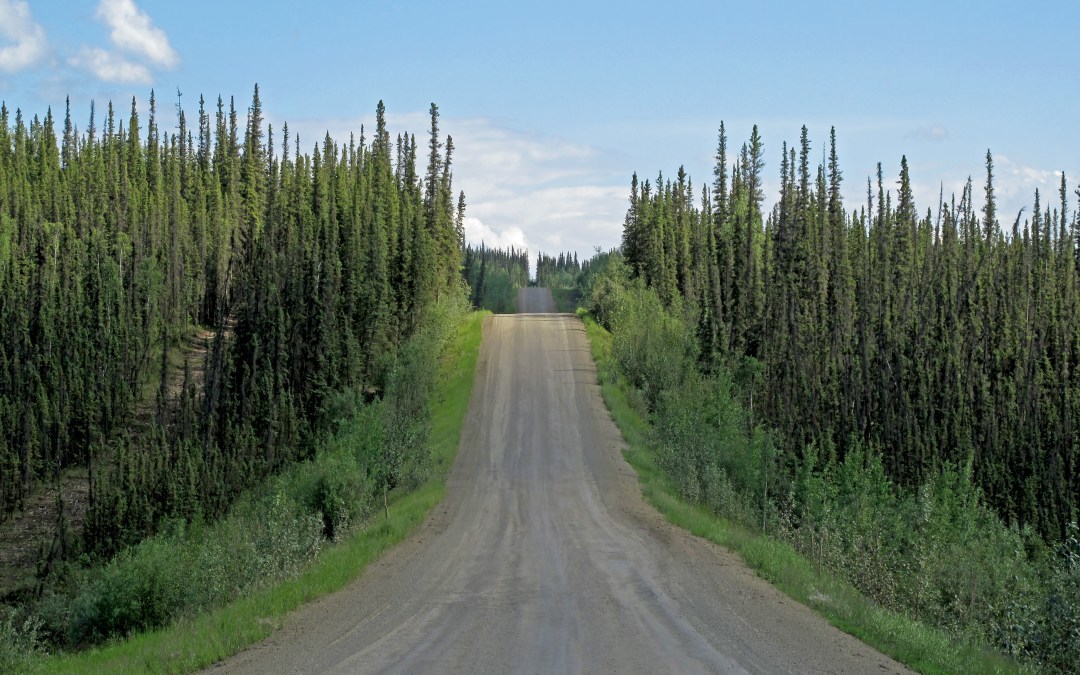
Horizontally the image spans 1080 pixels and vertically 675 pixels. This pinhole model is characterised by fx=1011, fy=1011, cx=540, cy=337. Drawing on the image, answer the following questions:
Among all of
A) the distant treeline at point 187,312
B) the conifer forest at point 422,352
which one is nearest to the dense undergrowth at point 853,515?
the conifer forest at point 422,352

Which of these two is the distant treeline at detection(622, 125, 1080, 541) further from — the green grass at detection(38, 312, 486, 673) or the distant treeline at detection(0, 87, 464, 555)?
the green grass at detection(38, 312, 486, 673)

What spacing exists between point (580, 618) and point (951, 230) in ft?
298

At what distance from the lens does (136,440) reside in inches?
3083

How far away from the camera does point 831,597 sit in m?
19.5

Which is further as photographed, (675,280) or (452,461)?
(675,280)

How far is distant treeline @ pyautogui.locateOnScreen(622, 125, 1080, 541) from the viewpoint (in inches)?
2943

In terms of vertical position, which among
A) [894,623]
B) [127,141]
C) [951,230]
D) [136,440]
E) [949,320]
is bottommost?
[136,440]

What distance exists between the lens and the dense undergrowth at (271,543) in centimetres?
2214

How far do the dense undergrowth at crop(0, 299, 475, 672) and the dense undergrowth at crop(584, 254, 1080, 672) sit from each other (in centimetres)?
1054

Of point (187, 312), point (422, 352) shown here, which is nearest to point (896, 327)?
point (422, 352)

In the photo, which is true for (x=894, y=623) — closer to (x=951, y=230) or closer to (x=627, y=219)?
(x=951, y=230)

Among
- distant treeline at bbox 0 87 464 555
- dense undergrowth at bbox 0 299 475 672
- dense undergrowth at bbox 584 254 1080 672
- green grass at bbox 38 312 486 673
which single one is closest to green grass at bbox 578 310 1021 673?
dense undergrowth at bbox 584 254 1080 672

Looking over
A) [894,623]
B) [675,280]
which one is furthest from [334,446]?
[675,280]

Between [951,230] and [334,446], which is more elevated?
[951,230]
